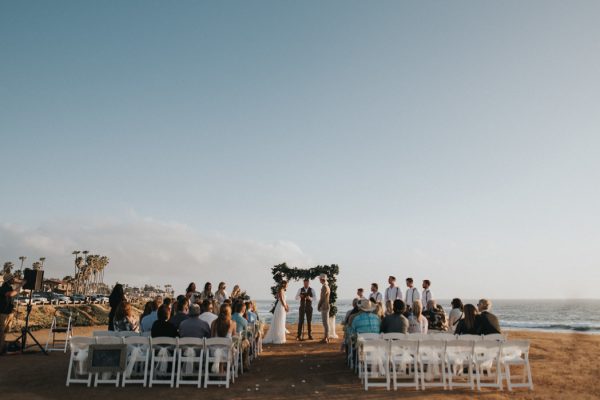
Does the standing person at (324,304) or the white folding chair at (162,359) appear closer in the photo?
the white folding chair at (162,359)

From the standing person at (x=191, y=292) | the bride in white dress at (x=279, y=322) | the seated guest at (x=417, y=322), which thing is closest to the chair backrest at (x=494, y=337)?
the seated guest at (x=417, y=322)

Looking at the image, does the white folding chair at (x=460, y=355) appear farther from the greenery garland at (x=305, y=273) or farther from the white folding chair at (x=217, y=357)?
the greenery garland at (x=305, y=273)

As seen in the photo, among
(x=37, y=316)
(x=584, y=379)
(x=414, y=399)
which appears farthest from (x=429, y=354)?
(x=37, y=316)

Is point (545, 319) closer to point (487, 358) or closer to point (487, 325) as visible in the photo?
point (487, 325)

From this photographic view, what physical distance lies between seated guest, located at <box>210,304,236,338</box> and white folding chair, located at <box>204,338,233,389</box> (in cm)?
37

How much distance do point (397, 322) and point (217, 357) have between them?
11.1 feet

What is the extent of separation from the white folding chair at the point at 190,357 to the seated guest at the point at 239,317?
1.23m

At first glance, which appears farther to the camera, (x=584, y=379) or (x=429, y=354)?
(x=584, y=379)

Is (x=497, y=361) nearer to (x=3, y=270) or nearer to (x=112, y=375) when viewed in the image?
(x=112, y=375)

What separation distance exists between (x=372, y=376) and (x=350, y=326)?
5.72ft

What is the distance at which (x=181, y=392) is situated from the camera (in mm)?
7180

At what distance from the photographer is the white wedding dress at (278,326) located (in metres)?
Result: 13.3

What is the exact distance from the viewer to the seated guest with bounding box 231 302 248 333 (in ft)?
29.5

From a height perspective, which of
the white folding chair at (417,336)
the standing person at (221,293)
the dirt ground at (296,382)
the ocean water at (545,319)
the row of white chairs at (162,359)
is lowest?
the ocean water at (545,319)
